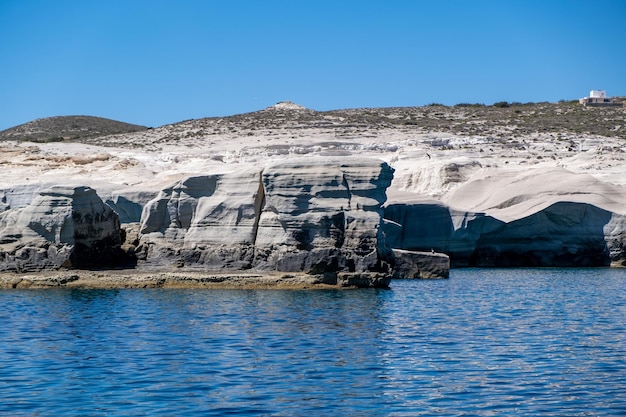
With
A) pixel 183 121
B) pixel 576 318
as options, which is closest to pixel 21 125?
pixel 183 121

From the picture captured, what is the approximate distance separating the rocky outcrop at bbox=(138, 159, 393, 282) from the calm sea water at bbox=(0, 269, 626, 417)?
5.07 feet

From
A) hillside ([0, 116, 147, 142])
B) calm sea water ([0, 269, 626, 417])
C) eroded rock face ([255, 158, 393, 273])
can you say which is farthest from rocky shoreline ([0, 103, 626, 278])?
hillside ([0, 116, 147, 142])

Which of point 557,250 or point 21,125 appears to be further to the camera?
point 21,125

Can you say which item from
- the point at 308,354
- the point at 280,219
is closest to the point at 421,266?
Answer: the point at 280,219

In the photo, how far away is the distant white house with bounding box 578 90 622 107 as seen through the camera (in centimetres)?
9312

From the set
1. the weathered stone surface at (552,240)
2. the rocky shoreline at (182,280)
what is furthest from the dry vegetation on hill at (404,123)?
the rocky shoreline at (182,280)

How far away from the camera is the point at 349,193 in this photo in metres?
30.5

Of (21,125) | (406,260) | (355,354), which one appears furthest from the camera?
(21,125)

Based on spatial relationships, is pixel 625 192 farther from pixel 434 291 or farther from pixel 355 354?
pixel 355 354

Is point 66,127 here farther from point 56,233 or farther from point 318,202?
point 318,202

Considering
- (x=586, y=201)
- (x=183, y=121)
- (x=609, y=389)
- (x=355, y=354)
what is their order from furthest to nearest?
1. (x=183, y=121)
2. (x=586, y=201)
3. (x=355, y=354)
4. (x=609, y=389)

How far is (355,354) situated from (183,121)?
234ft

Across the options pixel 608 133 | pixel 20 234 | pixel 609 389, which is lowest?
pixel 609 389

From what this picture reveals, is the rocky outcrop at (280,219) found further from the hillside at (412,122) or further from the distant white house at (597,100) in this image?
the distant white house at (597,100)
